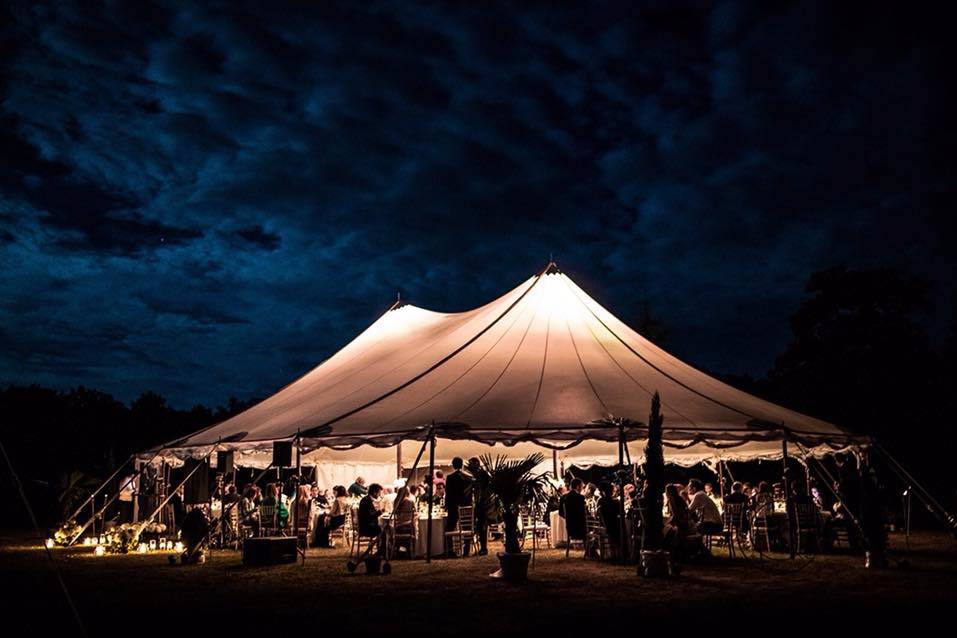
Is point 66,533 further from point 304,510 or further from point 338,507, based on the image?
point 338,507

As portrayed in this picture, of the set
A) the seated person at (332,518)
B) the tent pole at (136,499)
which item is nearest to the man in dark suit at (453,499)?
the seated person at (332,518)

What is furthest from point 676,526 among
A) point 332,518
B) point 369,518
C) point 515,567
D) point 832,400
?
point 832,400

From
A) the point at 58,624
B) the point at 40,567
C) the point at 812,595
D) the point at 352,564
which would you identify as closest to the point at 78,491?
the point at 40,567

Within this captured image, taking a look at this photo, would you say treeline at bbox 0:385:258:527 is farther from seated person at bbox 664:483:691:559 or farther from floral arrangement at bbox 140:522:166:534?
seated person at bbox 664:483:691:559

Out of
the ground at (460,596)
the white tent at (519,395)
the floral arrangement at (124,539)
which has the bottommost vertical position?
the ground at (460,596)

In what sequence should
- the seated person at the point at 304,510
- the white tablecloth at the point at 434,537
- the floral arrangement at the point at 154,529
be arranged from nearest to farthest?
the white tablecloth at the point at 434,537 < the floral arrangement at the point at 154,529 < the seated person at the point at 304,510

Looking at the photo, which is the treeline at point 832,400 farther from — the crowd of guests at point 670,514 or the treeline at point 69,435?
the crowd of guests at point 670,514

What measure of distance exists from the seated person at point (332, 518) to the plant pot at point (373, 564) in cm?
415

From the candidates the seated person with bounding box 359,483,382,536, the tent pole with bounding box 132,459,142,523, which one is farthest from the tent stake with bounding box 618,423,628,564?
the tent pole with bounding box 132,459,142,523

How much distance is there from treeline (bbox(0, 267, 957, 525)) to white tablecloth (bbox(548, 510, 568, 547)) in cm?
910

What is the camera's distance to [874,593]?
23.2ft

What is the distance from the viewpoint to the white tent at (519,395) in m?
10.1

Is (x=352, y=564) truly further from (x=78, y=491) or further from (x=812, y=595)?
(x=78, y=491)

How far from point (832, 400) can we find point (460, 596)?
17.9 meters
